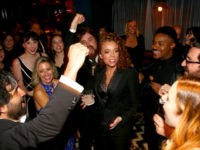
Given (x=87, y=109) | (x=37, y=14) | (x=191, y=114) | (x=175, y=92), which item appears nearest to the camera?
(x=191, y=114)

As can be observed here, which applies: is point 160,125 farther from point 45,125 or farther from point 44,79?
point 44,79

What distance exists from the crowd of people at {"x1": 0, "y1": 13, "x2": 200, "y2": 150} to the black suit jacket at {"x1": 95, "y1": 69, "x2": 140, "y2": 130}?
0.01 meters

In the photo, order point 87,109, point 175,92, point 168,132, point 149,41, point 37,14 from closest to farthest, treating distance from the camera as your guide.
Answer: point 175,92 < point 168,132 < point 87,109 < point 149,41 < point 37,14

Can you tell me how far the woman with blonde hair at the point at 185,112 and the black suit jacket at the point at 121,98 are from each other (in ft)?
3.77

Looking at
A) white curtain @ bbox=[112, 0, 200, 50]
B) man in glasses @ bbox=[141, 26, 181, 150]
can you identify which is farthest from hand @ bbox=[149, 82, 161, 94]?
white curtain @ bbox=[112, 0, 200, 50]

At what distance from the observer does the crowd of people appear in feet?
3.89

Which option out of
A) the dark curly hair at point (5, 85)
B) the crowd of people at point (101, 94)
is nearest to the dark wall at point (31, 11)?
the crowd of people at point (101, 94)

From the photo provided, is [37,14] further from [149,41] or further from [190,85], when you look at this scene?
[190,85]

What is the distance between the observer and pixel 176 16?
→ 761 cm

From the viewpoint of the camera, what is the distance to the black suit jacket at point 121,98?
2439 millimetres

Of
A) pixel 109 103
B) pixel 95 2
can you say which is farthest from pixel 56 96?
pixel 95 2

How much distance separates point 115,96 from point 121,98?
8cm

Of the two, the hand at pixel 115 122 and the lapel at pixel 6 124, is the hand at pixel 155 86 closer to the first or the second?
the hand at pixel 115 122

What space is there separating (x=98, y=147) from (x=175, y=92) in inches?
67.2
